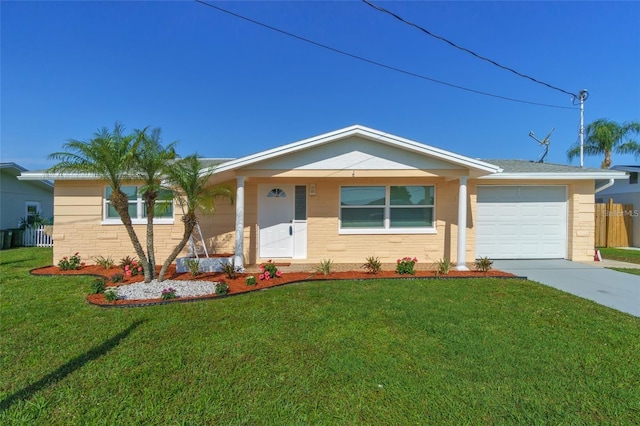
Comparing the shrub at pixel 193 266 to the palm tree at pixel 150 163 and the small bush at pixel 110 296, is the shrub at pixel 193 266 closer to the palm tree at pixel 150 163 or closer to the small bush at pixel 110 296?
the palm tree at pixel 150 163

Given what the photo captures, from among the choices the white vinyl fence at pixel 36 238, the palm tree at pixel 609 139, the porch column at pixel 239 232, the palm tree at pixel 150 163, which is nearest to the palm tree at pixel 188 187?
the palm tree at pixel 150 163

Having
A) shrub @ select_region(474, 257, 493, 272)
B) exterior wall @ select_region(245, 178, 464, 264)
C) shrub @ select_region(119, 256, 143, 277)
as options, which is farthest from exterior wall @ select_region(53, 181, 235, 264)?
shrub @ select_region(474, 257, 493, 272)

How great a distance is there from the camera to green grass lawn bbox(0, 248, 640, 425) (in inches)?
102

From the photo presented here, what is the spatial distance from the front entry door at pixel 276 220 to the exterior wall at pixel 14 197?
1589cm

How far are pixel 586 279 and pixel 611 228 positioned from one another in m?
9.43

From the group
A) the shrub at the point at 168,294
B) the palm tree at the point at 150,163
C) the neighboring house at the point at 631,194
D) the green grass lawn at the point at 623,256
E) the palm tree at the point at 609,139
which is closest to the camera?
the shrub at the point at 168,294

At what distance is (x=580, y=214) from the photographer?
941 centimetres

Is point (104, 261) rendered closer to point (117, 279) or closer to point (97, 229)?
point (97, 229)

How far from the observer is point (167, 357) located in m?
3.50

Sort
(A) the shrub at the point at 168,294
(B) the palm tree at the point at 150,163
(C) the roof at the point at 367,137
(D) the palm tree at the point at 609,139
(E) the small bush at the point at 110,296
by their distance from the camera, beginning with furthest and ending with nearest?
(D) the palm tree at the point at 609,139 → (C) the roof at the point at 367,137 → (B) the palm tree at the point at 150,163 → (A) the shrub at the point at 168,294 → (E) the small bush at the point at 110,296

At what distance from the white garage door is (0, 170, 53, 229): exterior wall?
73.2 ft

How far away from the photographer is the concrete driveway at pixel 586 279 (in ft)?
18.6

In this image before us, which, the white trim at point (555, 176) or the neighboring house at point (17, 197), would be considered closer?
the white trim at point (555, 176)

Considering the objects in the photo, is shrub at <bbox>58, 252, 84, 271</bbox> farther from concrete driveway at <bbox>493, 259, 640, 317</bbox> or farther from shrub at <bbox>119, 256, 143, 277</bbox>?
concrete driveway at <bbox>493, 259, 640, 317</bbox>
